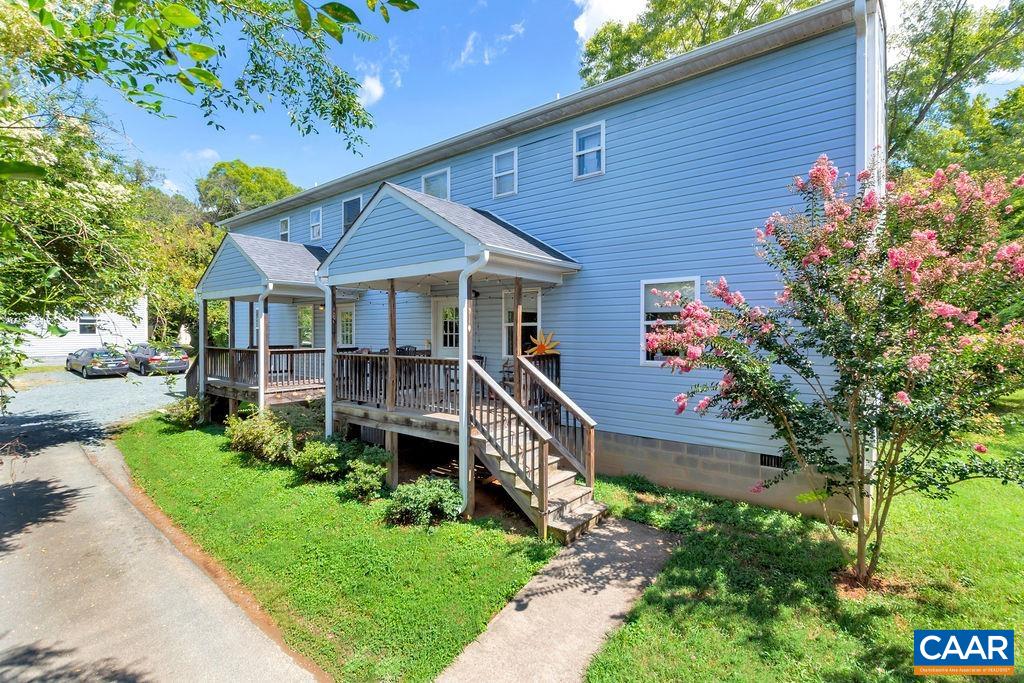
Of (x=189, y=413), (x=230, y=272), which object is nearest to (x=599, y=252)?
(x=230, y=272)

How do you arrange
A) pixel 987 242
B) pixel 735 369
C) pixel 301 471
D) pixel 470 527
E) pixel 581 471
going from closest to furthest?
pixel 987 242 → pixel 735 369 → pixel 470 527 → pixel 581 471 → pixel 301 471

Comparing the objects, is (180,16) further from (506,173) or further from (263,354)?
(263,354)

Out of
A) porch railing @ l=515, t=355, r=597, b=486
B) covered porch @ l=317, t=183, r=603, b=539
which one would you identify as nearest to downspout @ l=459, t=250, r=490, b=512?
covered porch @ l=317, t=183, r=603, b=539

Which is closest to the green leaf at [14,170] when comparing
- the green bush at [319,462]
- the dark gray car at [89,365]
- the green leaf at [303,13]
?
the green leaf at [303,13]

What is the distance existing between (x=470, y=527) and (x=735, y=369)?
408 cm

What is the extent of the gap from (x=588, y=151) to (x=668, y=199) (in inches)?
80.9

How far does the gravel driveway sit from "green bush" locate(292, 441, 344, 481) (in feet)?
12.4

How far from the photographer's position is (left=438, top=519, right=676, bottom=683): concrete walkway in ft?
12.8

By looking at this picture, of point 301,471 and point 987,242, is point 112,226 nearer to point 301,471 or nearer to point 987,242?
point 301,471

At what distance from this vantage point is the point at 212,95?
5.02 meters

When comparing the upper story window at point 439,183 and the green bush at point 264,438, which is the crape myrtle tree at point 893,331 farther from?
the upper story window at point 439,183

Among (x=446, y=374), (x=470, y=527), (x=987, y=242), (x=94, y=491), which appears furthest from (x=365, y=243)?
(x=987, y=242)

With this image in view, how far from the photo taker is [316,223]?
48.9 feet

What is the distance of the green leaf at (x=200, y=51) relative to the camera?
4.76 feet
